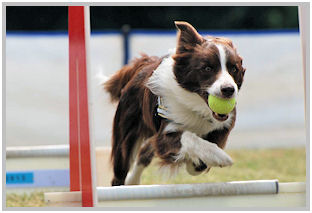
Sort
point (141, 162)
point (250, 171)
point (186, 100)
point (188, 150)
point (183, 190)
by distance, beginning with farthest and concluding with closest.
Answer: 1. point (250, 171)
2. point (141, 162)
3. point (186, 100)
4. point (188, 150)
5. point (183, 190)

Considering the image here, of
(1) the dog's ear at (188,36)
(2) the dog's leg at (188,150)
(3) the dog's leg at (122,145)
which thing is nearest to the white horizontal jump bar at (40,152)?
(3) the dog's leg at (122,145)

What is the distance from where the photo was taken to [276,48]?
8227mm

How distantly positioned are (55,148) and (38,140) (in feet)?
8.71

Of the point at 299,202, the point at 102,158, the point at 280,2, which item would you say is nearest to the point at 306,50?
the point at 280,2

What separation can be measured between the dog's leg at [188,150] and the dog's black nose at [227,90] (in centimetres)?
47

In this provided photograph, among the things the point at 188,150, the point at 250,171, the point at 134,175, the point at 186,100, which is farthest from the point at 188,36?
the point at 250,171

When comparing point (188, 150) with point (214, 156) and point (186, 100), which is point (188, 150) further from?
point (186, 100)

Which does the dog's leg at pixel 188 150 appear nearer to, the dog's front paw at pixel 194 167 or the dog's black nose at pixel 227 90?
the dog's front paw at pixel 194 167

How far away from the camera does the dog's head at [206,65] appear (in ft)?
11.9

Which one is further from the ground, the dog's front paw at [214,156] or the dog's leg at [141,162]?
the dog's front paw at [214,156]

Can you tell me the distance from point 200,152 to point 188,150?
0.33 feet

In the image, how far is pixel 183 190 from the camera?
3500mm

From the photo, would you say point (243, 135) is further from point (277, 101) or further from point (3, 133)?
point (3, 133)

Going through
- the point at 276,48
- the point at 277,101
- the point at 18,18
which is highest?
the point at 18,18
